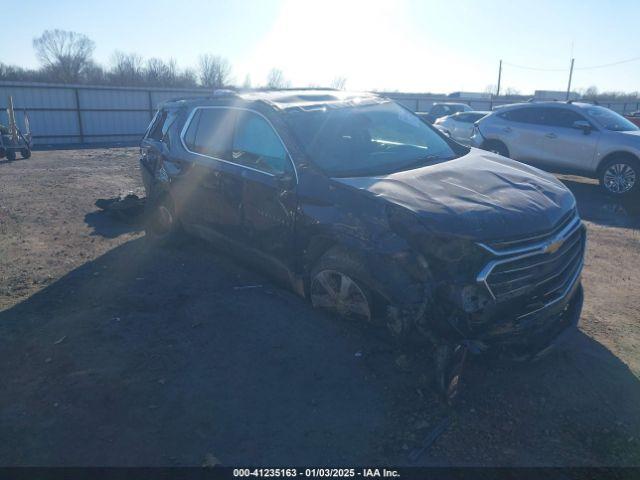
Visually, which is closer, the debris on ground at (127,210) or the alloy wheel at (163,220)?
the alloy wheel at (163,220)

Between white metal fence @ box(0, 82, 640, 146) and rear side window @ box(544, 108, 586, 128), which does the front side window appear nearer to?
rear side window @ box(544, 108, 586, 128)

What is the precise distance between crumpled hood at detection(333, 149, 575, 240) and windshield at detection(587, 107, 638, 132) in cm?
675

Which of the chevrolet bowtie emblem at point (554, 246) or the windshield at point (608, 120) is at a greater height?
the windshield at point (608, 120)

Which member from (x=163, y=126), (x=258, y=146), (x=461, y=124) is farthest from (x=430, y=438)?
(x=461, y=124)

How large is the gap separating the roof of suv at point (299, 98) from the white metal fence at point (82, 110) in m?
18.0

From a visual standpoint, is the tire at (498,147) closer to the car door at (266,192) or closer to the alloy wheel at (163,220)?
the alloy wheel at (163,220)

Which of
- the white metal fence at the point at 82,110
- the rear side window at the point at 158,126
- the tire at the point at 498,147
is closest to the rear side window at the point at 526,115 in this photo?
the tire at the point at 498,147

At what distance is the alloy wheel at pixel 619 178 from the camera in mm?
9273

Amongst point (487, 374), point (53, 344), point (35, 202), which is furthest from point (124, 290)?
point (35, 202)

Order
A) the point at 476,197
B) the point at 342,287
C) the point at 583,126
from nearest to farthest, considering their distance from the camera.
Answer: the point at 476,197
the point at 342,287
the point at 583,126

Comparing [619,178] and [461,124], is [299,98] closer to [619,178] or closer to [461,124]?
[619,178]

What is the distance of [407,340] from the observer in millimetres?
3312

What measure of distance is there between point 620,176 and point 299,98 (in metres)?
7.43

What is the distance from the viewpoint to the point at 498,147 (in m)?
11.4
